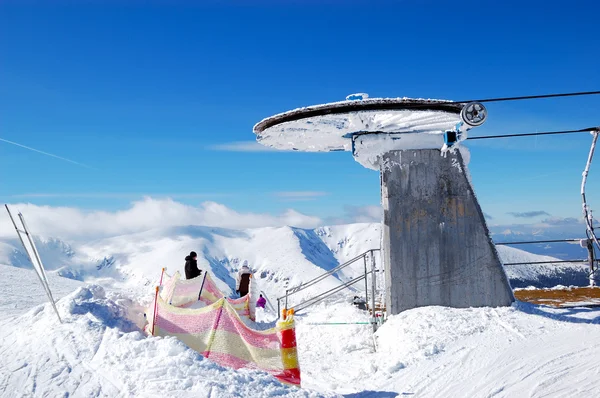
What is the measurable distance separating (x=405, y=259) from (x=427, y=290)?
2.67ft

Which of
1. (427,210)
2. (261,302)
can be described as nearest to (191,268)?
(261,302)

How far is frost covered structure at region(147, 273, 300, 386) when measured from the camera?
771 centimetres

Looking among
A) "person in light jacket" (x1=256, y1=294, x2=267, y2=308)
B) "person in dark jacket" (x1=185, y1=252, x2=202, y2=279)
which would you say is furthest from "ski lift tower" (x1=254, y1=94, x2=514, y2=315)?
"person in light jacket" (x1=256, y1=294, x2=267, y2=308)

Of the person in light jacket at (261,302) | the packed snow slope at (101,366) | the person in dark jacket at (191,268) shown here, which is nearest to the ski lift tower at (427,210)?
the packed snow slope at (101,366)

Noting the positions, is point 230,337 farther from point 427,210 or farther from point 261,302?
point 261,302

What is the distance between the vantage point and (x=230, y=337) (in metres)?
8.52

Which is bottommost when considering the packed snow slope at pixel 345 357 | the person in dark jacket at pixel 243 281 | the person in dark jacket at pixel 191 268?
the packed snow slope at pixel 345 357

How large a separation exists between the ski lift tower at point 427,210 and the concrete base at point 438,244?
0.07 feet

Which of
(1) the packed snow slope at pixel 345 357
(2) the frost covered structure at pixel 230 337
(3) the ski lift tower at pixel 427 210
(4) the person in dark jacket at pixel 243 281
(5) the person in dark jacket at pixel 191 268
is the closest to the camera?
(1) the packed snow slope at pixel 345 357

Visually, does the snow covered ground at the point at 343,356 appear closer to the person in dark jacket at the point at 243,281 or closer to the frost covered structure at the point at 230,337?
the frost covered structure at the point at 230,337

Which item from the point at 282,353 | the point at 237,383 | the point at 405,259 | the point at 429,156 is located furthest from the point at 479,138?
the point at 237,383

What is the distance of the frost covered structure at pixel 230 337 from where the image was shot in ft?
25.3

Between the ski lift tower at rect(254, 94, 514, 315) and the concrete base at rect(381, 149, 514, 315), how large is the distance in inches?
0.8

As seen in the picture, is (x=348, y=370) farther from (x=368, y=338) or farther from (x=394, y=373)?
(x=368, y=338)
